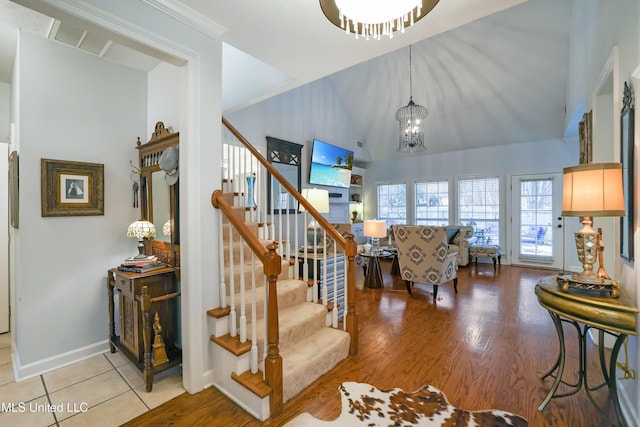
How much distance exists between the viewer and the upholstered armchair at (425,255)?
12.2 ft

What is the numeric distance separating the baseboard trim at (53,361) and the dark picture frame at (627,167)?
409 centimetres

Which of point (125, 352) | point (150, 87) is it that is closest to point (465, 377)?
point (125, 352)

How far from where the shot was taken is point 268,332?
1.75 meters

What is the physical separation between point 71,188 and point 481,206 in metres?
7.37

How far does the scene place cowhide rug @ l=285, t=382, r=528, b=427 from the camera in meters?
1.66

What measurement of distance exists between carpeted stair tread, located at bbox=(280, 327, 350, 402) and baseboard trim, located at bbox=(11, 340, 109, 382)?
6.06 feet

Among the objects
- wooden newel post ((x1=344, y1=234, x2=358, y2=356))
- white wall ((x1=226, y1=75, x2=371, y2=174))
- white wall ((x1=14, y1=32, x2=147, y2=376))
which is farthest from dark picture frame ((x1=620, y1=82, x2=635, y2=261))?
white wall ((x1=226, y1=75, x2=371, y2=174))

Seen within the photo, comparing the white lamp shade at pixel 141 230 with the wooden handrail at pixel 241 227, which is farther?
the white lamp shade at pixel 141 230

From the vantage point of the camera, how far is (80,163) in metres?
2.52

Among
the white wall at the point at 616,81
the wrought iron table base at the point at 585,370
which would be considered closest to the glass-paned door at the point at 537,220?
the white wall at the point at 616,81

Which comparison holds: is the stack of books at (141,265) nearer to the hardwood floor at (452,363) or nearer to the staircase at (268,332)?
the staircase at (268,332)

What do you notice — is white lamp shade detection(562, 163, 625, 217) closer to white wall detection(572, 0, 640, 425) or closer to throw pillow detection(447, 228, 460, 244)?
white wall detection(572, 0, 640, 425)

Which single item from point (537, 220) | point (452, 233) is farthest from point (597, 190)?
point (537, 220)

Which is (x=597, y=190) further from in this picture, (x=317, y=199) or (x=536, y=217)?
(x=536, y=217)
